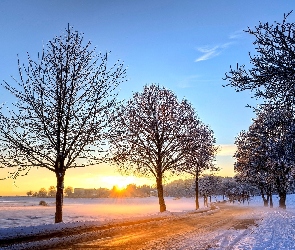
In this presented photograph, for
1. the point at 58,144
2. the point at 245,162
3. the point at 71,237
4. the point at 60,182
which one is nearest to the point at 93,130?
the point at 58,144

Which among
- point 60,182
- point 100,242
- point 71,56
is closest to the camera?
point 100,242

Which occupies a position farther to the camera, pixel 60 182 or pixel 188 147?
pixel 188 147

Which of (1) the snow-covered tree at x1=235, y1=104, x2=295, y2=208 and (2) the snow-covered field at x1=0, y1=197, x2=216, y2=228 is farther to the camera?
(2) the snow-covered field at x1=0, y1=197, x2=216, y2=228

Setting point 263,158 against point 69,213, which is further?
point 69,213

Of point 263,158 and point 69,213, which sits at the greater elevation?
point 263,158

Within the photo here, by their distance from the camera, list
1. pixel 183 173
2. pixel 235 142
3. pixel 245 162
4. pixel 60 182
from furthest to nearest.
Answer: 1. pixel 235 142
2. pixel 245 162
3. pixel 183 173
4. pixel 60 182

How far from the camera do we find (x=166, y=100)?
30859mm

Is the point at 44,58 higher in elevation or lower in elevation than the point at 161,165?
higher

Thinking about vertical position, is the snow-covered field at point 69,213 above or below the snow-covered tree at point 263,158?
below

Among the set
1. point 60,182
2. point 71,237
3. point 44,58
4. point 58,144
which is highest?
point 44,58

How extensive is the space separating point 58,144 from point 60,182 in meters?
2.08

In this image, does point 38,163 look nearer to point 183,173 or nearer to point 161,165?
point 161,165

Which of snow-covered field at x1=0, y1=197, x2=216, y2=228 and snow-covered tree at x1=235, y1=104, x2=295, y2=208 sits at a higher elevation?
snow-covered tree at x1=235, y1=104, x2=295, y2=208

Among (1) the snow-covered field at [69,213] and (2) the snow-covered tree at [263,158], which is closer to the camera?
(2) the snow-covered tree at [263,158]
